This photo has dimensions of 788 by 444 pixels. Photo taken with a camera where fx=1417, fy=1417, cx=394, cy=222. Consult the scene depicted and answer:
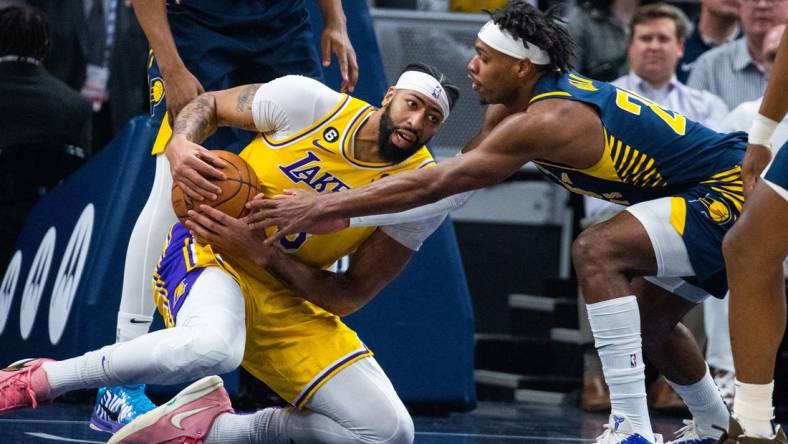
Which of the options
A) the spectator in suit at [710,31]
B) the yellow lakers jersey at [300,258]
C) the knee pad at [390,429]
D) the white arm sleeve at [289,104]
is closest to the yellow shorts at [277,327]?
the yellow lakers jersey at [300,258]

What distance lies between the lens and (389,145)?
14.8 ft

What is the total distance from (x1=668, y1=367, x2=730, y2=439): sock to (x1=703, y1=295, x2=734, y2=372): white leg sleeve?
1.92 meters

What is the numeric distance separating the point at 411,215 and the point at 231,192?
621 mm

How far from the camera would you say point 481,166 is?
4594mm

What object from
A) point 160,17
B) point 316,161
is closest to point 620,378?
point 316,161

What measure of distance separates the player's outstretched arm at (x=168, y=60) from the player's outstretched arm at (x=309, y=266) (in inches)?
20.0

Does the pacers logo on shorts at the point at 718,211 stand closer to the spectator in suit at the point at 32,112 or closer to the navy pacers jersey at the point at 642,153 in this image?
the navy pacers jersey at the point at 642,153

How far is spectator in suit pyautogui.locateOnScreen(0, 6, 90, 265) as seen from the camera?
23.1 ft

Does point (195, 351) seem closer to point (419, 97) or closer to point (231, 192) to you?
point (231, 192)

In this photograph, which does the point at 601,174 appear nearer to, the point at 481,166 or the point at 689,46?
the point at 481,166

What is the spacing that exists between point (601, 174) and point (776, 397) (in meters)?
3.46

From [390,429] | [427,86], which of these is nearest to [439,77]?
[427,86]

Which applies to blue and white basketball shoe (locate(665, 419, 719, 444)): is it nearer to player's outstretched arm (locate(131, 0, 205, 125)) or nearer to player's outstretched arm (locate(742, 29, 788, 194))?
player's outstretched arm (locate(742, 29, 788, 194))

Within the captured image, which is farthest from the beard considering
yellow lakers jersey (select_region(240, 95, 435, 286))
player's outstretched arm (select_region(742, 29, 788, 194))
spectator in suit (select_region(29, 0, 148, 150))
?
spectator in suit (select_region(29, 0, 148, 150))
